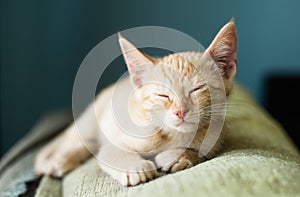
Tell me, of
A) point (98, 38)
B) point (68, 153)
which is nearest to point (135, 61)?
point (68, 153)

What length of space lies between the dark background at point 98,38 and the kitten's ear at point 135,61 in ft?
4.61

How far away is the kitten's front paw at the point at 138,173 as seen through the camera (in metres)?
0.85

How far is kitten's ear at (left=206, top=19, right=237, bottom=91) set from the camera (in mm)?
912

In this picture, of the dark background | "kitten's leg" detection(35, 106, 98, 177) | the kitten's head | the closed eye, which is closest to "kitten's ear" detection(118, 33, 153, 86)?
the kitten's head

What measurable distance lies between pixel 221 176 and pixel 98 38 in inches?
71.7

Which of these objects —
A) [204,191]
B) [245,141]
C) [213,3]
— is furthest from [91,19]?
[204,191]

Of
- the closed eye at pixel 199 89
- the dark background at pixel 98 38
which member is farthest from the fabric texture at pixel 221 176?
the dark background at pixel 98 38

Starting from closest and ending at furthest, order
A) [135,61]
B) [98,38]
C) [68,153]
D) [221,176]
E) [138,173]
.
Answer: [221,176] < [138,173] < [135,61] < [68,153] < [98,38]

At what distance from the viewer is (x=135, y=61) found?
A: 97cm

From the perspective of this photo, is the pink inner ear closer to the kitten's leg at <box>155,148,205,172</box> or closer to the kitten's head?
the kitten's head

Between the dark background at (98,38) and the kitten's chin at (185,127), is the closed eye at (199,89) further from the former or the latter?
the dark background at (98,38)

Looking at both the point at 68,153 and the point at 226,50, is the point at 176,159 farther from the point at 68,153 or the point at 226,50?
the point at 68,153

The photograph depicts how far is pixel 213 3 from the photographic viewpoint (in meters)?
2.48

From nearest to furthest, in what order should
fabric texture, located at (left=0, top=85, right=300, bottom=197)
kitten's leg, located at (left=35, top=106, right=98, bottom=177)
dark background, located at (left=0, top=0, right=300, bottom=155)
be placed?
fabric texture, located at (left=0, top=85, right=300, bottom=197) < kitten's leg, located at (left=35, top=106, right=98, bottom=177) < dark background, located at (left=0, top=0, right=300, bottom=155)
